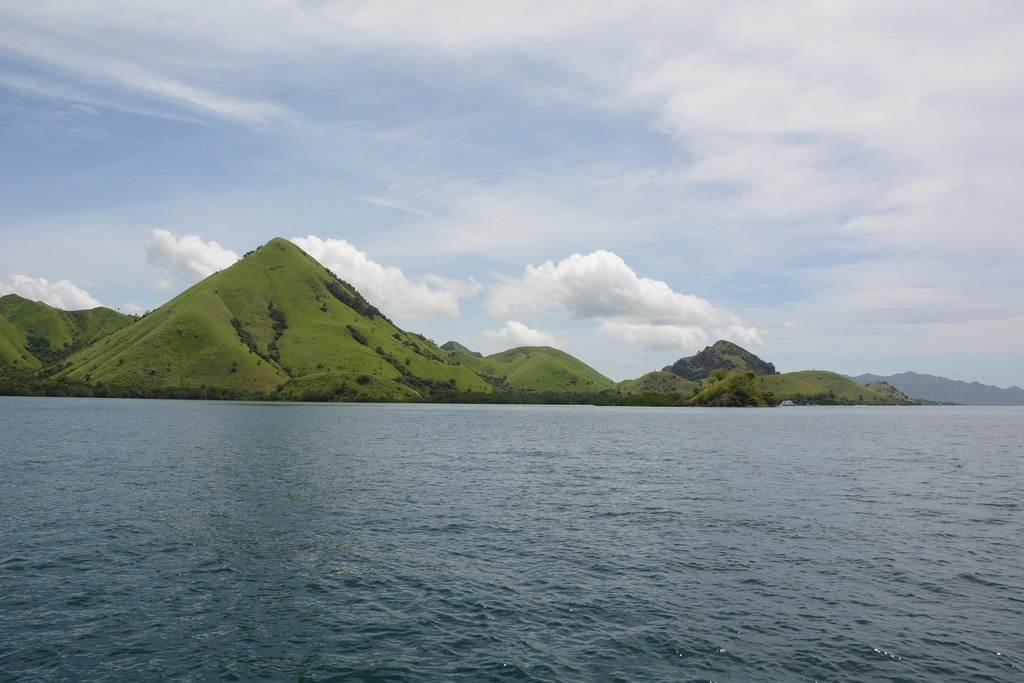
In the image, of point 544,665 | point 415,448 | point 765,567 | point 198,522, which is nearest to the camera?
point 544,665

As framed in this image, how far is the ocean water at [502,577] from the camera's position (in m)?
21.8

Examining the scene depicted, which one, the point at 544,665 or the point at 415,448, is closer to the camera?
the point at 544,665

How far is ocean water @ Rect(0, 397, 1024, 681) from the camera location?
21.8m

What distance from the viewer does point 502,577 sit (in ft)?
104

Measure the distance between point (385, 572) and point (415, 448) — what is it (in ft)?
242

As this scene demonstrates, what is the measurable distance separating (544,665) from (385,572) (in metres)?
13.9

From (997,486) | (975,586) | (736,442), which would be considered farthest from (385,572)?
(736,442)

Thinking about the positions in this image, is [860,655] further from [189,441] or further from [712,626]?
[189,441]

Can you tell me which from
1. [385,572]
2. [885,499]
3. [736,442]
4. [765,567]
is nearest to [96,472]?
[385,572]

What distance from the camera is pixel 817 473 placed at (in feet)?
251

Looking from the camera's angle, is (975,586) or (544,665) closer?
(544,665)

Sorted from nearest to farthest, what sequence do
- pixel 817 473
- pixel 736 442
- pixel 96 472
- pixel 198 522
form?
pixel 198 522, pixel 96 472, pixel 817 473, pixel 736 442

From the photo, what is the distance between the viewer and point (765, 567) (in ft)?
111

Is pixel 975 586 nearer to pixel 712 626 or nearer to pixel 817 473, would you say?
pixel 712 626
